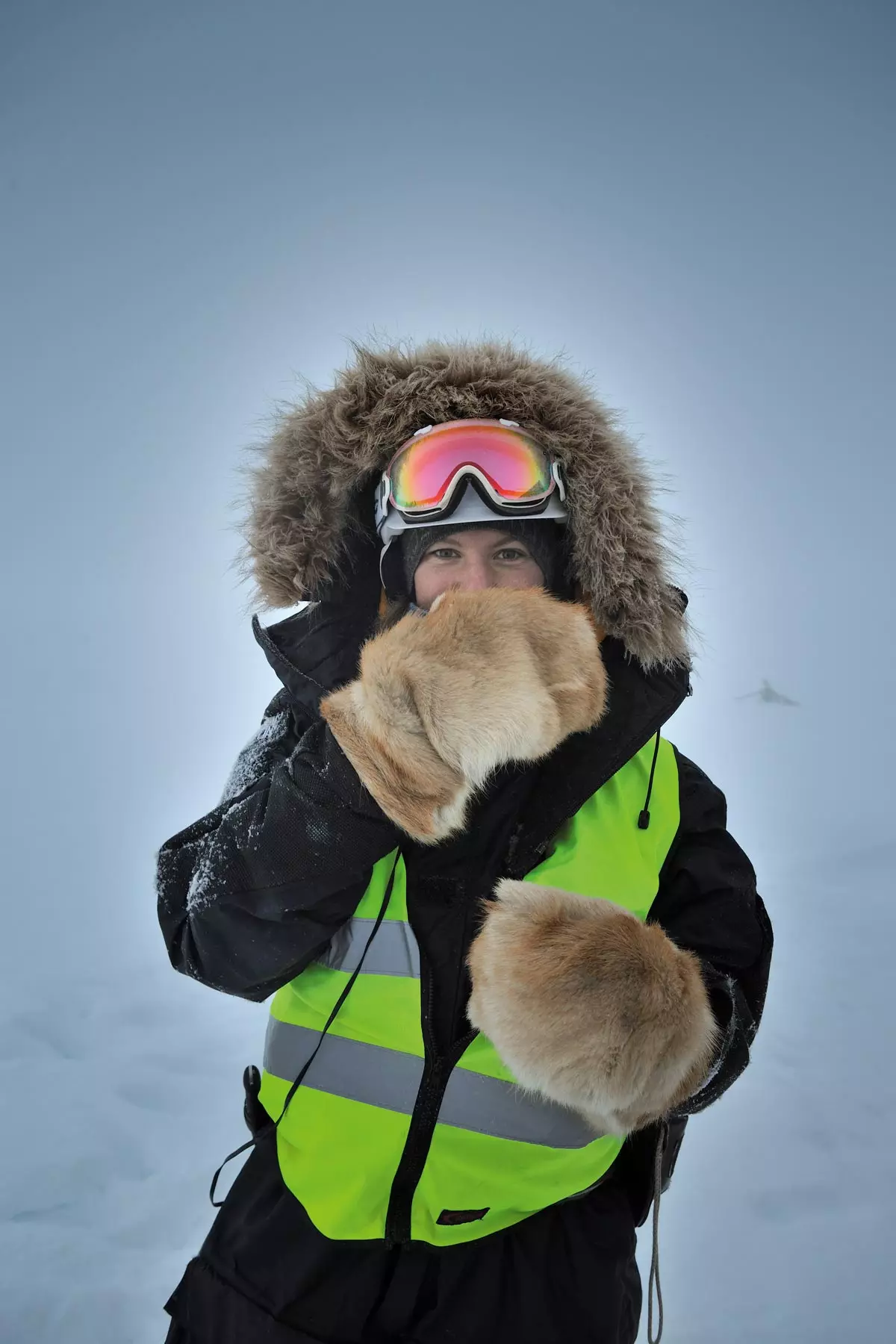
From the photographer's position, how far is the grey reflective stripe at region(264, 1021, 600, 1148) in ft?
4.30

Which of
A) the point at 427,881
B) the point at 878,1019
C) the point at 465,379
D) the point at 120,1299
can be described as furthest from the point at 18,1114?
the point at 878,1019

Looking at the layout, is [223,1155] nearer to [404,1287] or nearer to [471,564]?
[404,1287]

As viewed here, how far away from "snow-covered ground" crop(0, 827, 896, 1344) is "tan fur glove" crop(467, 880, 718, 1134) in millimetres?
1405

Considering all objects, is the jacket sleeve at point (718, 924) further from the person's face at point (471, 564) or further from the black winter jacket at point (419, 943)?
the person's face at point (471, 564)

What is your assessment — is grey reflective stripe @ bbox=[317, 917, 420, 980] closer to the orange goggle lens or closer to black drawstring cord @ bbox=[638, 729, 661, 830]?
black drawstring cord @ bbox=[638, 729, 661, 830]

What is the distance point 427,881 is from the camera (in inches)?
55.5

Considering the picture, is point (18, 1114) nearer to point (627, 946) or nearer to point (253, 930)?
point (253, 930)

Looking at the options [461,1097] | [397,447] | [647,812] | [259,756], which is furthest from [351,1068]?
[397,447]

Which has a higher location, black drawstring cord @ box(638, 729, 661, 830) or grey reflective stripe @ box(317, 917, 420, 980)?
black drawstring cord @ box(638, 729, 661, 830)

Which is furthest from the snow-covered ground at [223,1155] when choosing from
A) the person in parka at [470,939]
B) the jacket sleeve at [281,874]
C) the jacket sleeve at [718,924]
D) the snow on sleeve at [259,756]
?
the snow on sleeve at [259,756]

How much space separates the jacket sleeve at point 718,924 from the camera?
144cm

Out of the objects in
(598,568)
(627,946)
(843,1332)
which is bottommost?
(843,1332)

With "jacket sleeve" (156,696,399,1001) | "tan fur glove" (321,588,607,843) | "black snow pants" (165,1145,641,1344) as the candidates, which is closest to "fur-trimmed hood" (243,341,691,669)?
"tan fur glove" (321,588,607,843)

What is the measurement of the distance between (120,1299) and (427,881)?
1.61m
